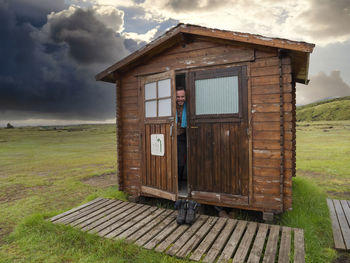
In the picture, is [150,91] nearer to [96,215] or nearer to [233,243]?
[96,215]

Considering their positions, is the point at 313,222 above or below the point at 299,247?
below

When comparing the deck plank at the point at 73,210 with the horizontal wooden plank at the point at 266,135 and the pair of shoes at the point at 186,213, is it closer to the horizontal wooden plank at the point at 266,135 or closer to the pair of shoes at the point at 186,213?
the pair of shoes at the point at 186,213

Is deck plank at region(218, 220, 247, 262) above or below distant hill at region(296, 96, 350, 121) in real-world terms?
below

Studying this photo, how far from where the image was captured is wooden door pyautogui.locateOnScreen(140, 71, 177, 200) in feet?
17.0

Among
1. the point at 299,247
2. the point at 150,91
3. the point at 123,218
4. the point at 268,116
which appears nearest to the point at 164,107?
the point at 150,91

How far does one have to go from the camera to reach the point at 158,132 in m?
5.42

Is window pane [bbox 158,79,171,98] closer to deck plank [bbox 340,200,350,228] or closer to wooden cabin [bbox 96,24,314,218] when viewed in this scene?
wooden cabin [bbox 96,24,314,218]

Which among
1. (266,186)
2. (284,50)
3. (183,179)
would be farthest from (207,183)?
(284,50)

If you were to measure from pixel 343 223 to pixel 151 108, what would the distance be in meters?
4.75

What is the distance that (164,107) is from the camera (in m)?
5.31

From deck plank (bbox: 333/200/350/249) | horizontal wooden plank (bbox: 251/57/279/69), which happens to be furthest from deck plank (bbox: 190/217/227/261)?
horizontal wooden plank (bbox: 251/57/279/69)

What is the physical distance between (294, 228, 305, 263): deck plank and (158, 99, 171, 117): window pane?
131 inches

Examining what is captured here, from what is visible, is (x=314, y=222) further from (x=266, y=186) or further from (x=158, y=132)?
(x=158, y=132)

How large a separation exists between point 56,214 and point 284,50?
5.77 m
